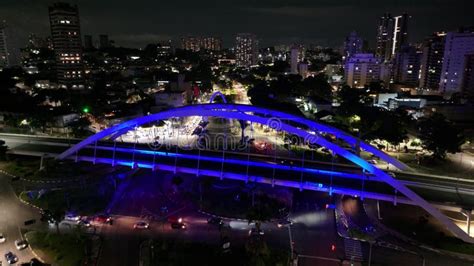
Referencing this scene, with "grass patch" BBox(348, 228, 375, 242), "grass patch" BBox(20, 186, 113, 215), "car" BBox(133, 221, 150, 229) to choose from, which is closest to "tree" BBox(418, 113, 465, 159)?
"grass patch" BBox(348, 228, 375, 242)

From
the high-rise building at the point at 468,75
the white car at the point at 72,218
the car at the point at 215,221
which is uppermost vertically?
the high-rise building at the point at 468,75

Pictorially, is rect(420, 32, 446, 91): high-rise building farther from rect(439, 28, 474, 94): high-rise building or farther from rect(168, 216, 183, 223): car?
rect(168, 216, 183, 223): car

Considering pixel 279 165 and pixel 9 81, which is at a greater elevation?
pixel 9 81

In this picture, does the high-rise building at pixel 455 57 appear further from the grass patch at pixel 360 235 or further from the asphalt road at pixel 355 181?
the grass patch at pixel 360 235

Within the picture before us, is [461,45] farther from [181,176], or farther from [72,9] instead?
[72,9]

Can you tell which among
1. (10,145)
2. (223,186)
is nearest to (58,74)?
(10,145)

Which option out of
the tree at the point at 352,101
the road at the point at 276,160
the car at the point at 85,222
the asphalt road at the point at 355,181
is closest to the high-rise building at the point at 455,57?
the tree at the point at 352,101
